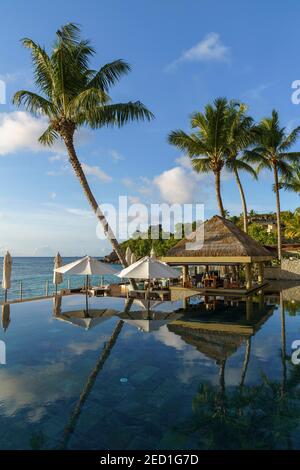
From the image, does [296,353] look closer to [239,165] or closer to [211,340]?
[211,340]

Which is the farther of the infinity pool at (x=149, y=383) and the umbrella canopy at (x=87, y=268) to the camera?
the umbrella canopy at (x=87, y=268)

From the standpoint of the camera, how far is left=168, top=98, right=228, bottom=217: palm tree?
20.5 m

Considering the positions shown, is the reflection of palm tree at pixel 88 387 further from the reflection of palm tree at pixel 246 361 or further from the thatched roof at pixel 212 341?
the reflection of palm tree at pixel 246 361

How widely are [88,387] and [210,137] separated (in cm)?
1829

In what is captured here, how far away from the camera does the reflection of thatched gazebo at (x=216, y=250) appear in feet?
48.5

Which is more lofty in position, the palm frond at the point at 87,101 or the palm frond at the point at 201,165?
the palm frond at the point at 201,165

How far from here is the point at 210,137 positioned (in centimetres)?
2055

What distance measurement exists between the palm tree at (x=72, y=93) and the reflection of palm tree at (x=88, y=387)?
7.14 m

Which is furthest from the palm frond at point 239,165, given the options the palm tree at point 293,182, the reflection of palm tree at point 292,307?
the reflection of palm tree at point 292,307

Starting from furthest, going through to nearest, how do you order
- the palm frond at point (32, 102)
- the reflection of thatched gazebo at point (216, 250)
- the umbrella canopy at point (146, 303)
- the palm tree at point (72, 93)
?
the reflection of thatched gazebo at point (216, 250)
the palm frond at point (32, 102)
the palm tree at point (72, 93)
the umbrella canopy at point (146, 303)

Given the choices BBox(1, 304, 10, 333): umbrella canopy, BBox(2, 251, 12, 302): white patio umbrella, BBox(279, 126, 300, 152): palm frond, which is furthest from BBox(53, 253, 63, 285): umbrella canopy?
BBox(279, 126, 300, 152): palm frond

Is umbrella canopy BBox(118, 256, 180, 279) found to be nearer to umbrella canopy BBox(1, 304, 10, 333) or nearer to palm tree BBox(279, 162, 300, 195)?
umbrella canopy BBox(1, 304, 10, 333)

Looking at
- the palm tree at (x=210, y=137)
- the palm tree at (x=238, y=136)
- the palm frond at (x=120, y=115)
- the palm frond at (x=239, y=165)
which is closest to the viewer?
the palm frond at (x=120, y=115)
